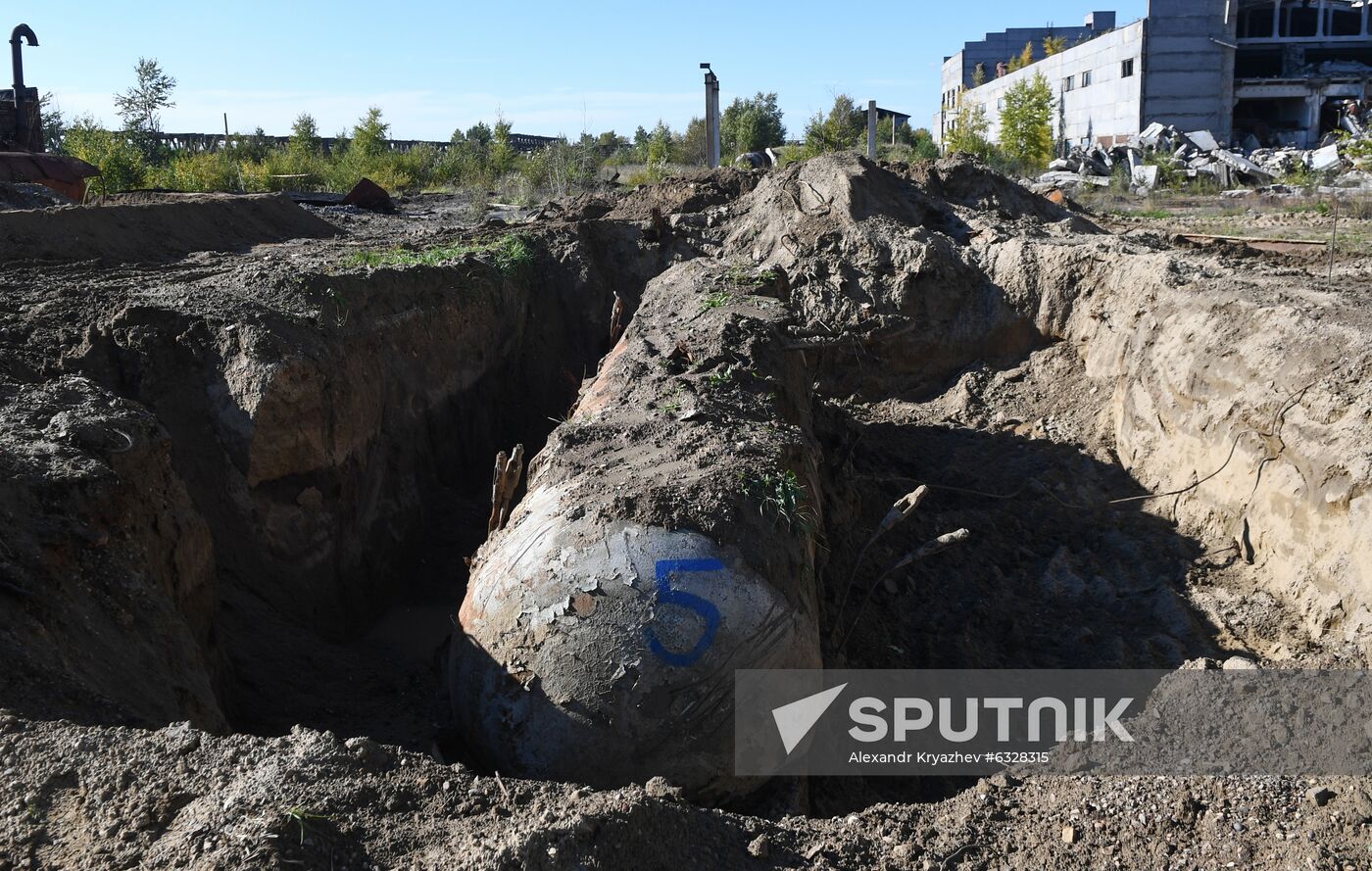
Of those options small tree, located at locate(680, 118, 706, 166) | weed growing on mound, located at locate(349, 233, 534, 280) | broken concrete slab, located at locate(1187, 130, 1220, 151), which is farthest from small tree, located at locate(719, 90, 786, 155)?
weed growing on mound, located at locate(349, 233, 534, 280)

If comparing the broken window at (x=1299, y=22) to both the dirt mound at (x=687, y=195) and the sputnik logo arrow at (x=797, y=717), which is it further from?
the sputnik logo arrow at (x=797, y=717)

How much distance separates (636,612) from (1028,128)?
1208 inches

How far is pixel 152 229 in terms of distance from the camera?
11203 millimetres

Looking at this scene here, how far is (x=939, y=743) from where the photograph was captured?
4668 millimetres

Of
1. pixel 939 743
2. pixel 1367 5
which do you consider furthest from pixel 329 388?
pixel 1367 5

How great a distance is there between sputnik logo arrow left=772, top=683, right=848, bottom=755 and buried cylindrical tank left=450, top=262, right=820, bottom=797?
17cm

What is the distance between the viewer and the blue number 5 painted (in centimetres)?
376

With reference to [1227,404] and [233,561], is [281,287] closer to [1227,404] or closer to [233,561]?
[233,561]

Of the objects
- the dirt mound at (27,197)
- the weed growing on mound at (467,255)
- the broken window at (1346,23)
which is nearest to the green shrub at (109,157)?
the dirt mound at (27,197)

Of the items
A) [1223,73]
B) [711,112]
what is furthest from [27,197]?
[1223,73]

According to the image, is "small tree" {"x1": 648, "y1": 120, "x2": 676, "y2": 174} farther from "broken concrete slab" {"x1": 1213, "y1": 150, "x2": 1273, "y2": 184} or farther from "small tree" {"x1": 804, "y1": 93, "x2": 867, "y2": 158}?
"broken concrete slab" {"x1": 1213, "y1": 150, "x2": 1273, "y2": 184}

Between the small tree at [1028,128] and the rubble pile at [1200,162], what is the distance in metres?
0.69

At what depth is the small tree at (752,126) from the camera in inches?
1399

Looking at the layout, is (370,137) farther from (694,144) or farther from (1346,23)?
(1346,23)
